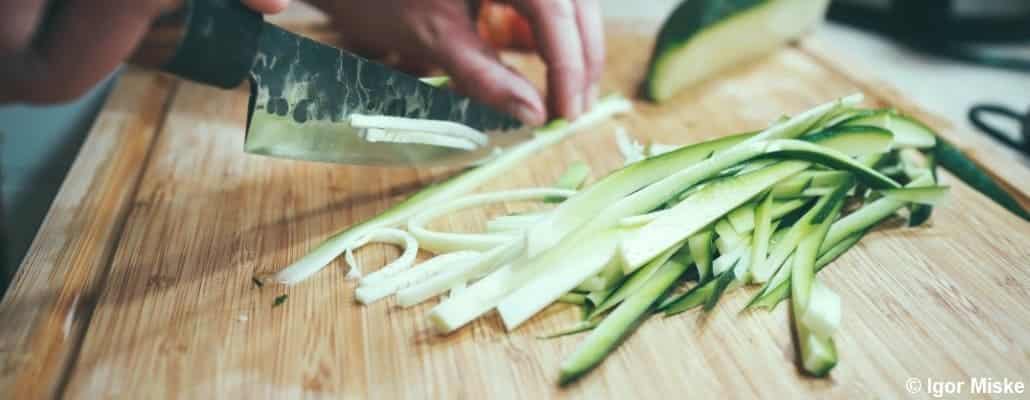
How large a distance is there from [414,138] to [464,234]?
19 cm

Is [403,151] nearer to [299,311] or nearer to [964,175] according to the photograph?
[299,311]

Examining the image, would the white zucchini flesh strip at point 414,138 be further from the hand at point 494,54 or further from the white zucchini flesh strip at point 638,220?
the white zucchini flesh strip at point 638,220

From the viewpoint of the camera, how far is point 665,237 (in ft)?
3.67

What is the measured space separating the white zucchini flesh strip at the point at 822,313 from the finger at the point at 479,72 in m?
0.67

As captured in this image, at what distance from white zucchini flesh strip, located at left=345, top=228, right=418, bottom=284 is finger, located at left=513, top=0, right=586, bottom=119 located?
20.3 inches

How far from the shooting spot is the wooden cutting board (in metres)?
→ 0.96

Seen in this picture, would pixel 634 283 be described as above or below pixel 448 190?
above

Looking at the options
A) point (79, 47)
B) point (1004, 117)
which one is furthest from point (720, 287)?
point (1004, 117)

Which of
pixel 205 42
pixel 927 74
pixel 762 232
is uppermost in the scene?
pixel 205 42

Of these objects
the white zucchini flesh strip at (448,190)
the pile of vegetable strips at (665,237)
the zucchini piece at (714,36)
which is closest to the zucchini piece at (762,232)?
the pile of vegetable strips at (665,237)

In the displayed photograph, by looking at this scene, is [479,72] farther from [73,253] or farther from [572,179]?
[73,253]

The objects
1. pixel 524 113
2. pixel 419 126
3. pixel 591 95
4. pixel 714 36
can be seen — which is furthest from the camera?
pixel 714 36

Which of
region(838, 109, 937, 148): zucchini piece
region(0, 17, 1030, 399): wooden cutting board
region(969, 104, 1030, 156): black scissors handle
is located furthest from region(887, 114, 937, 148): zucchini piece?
region(969, 104, 1030, 156): black scissors handle

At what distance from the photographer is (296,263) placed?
1135 mm
